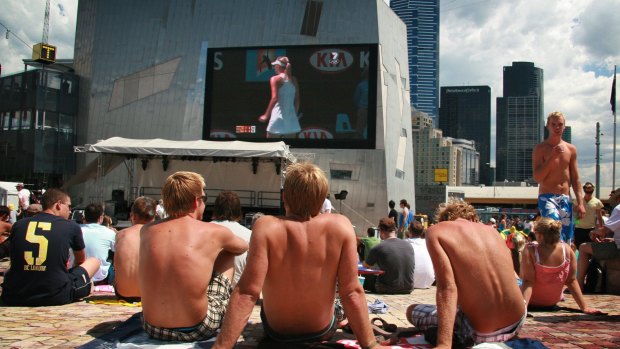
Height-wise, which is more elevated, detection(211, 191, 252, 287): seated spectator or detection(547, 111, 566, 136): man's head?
detection(547, 111, 566, 136): man's head

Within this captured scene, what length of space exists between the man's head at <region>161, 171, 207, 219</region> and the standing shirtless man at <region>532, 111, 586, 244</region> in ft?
13.6

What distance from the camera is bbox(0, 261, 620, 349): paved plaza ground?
10.3 ft

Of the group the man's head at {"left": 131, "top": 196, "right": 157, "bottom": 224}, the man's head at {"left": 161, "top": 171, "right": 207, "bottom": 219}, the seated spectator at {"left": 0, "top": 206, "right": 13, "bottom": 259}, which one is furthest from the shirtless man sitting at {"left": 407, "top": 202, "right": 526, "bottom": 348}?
the seated spectator at {"left": 0, "top": 206, "right": 13, "bottom": 259}

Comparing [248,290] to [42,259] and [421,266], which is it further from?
[421,266]

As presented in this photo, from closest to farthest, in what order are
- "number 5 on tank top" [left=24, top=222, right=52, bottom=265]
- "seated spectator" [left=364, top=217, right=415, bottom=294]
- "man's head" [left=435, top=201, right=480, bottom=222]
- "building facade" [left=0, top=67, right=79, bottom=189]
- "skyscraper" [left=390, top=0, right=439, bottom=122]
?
"man's head" [left=435, top=201, right=480, bottom=222], "number 5 on tank top" [left=24, top=222, right=52, bottom=265], "seated spectator" [left=364, top=217, right=415, bottom=294], "building facade" [left=0, top=67, right=79, bottom=189], "skyscraper" [left=390, top=0, right=439, bottom=122]

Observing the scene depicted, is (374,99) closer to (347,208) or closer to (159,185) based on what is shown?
(347,208)

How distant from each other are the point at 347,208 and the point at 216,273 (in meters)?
16.4

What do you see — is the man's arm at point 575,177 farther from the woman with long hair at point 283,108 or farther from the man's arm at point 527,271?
the woman with long hair at point 283,108

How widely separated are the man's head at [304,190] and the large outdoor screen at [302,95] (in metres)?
15.9

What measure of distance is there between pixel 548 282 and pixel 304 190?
3.24 meters

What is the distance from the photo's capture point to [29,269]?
4043 mm

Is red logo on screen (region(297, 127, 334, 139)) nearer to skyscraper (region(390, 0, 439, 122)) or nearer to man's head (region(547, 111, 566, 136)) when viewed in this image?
man's head (region(547, 111, 566, 136))

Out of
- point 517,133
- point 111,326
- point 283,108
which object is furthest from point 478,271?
point 517,133

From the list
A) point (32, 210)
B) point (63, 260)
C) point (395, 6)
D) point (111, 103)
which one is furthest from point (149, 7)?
point (395, 6)
